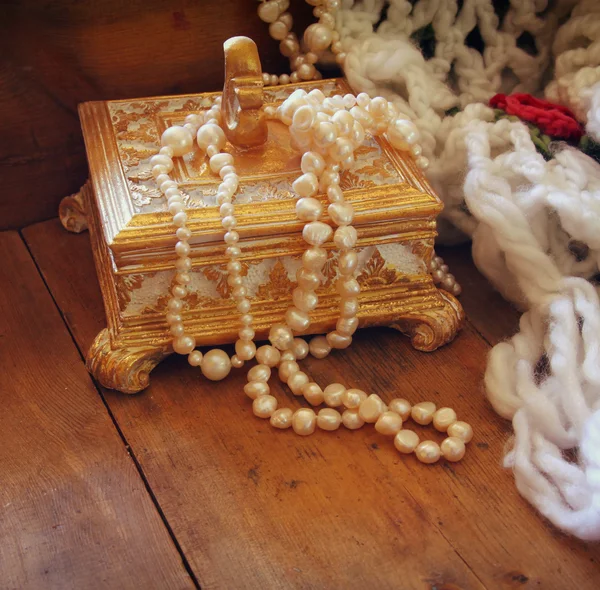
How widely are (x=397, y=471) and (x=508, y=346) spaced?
0.19m

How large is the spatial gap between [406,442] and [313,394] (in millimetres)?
110

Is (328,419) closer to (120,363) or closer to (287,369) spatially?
(287,369)

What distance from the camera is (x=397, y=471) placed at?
0.76 meters

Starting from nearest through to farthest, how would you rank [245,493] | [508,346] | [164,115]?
[245,493]
[508,346]
[164,115]

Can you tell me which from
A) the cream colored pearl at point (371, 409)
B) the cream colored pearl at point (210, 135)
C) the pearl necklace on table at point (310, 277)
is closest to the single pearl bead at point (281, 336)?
the pearl necklace on table at point (310, 277)

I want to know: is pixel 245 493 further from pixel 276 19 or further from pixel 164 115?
pixel 276 19

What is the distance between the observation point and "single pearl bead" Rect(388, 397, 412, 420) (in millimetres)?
801

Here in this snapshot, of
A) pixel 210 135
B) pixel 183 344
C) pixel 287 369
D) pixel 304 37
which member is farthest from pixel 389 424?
pixel 304 37

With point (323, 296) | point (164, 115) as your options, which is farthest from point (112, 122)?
point (323, 296)

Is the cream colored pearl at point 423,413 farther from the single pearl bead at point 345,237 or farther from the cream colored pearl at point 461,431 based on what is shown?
the single pearl bead at point 345,237

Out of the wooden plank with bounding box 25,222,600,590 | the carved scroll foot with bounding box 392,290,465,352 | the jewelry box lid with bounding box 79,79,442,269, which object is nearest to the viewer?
the wooden plank with bounding box 25,222,600,590

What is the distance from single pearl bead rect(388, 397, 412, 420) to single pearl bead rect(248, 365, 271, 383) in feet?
0.44

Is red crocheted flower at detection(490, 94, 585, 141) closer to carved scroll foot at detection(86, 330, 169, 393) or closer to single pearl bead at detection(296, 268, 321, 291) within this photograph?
single pearl bead at detection(296, 268, 321, 291)

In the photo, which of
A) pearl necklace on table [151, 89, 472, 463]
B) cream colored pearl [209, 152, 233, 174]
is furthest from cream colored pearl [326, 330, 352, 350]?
cream colored pearl [209, 152, 233, 174]
